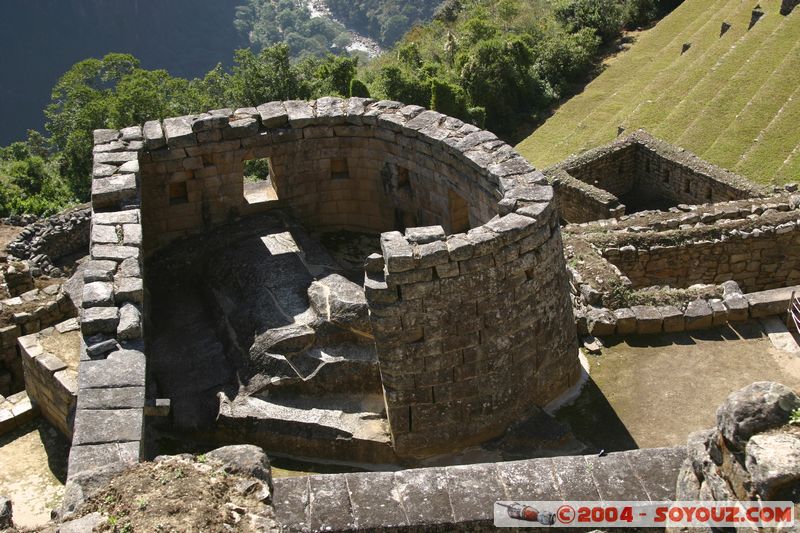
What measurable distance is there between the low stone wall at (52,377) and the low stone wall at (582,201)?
11.8 metres

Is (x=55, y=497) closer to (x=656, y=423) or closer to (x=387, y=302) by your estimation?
(x=387, y=302)

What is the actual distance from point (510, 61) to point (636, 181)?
58.8 feet

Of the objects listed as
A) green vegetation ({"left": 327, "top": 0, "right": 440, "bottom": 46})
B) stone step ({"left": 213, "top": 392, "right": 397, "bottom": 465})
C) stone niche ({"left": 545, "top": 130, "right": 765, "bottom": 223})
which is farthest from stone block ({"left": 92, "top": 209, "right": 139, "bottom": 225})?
green vegetation ({"left": 327, "top": 0, "right": 440, "bottom": 46})

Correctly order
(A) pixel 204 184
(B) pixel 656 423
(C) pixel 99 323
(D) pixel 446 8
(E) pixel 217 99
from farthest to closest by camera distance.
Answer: (D) pixel 446 8 < (E) pixel 217 99 < (A) pixel 204 184 < (B) pixel 656 423 < (C) pixel 99 323

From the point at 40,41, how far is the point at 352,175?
120 meters

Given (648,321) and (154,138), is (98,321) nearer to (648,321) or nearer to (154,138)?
(154,138)

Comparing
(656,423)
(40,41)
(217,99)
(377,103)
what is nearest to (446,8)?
(217,99)

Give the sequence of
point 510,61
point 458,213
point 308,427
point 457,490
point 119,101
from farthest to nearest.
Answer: point 510,61 → point 119,101 → point 458,213 → point 308,427 → point 457,490

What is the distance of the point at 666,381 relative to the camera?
13.2m

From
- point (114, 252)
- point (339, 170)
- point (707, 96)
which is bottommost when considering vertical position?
point (114, 252)

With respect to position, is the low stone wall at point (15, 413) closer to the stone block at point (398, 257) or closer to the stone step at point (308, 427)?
the stone step at point (308, 427)

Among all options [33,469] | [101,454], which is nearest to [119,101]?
[33,469]

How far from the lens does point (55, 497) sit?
11398mm

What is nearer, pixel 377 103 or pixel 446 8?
pixel 377 103
